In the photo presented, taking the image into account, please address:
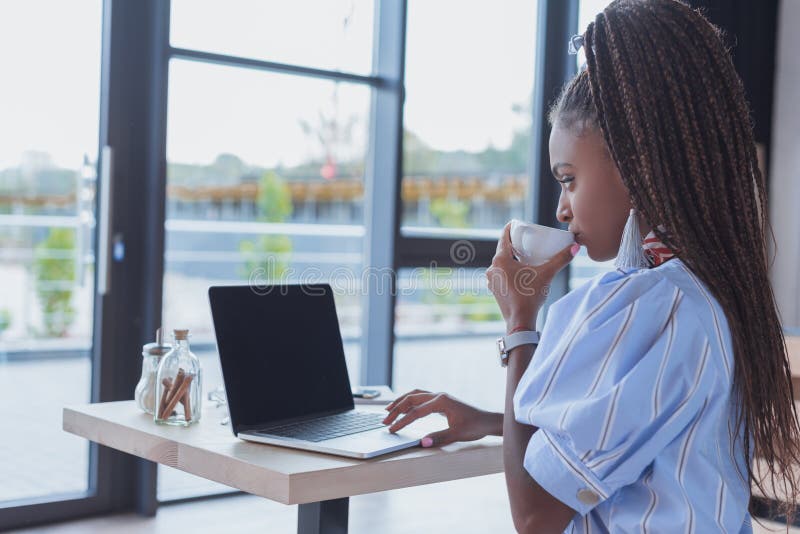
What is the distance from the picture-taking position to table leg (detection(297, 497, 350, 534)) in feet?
4.77

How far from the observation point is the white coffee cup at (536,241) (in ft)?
4.17

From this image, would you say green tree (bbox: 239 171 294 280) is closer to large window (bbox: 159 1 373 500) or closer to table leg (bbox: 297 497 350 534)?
large window (bbox: 159 1 373 500)

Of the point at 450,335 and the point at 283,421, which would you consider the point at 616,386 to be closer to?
the point at 283,421

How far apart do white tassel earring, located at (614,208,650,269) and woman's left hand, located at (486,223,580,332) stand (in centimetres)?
14

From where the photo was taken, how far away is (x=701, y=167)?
3.20 feet

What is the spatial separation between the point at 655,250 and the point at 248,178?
382 centimetres

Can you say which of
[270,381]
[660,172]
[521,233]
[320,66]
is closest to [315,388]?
[270,381]

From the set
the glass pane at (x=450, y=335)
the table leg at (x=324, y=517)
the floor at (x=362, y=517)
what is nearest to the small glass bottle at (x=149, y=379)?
the table leg at (x=324, y=517)

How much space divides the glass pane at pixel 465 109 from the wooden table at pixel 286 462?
7.85 feet

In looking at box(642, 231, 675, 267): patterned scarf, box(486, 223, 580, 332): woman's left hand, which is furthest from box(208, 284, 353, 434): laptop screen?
box(642, 231, 675, 267): patterned scarf

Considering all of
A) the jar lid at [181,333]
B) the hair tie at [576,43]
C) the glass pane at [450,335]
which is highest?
the hair tie at [576,43]

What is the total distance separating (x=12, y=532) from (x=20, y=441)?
1.53ft

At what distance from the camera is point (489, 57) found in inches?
167

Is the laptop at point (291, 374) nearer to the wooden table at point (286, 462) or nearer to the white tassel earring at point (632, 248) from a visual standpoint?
the wooden table at point (286, 462)
